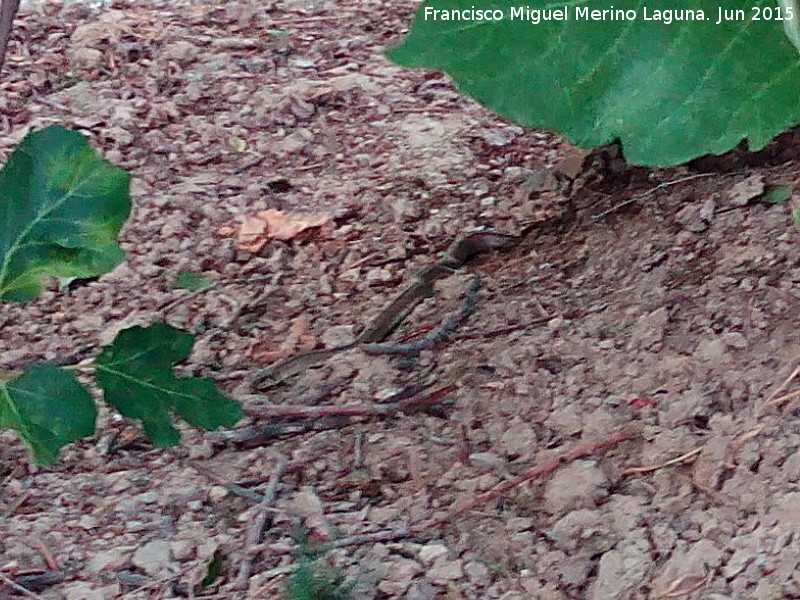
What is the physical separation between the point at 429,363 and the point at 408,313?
0.36 feet

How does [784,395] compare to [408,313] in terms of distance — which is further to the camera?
[408,313]

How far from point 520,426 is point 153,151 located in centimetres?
86

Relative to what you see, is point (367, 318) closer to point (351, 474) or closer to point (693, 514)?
point (351, 474)

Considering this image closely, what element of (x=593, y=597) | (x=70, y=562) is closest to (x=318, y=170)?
(x=70, y=562)

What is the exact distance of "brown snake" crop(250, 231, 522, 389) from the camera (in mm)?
1289

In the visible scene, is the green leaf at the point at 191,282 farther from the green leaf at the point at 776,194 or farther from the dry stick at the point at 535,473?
the green leaf at the point at 776,194

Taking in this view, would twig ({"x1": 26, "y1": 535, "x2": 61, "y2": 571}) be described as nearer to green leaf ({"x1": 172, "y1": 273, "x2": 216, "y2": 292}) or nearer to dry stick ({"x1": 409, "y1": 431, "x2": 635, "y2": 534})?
dry stick ({"x1": 409, "y1": 431, "x2": 635, "y2": 534})

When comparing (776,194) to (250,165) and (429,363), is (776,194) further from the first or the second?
(250,165)

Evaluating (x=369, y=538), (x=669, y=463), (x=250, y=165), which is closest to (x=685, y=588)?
(x=669, y=463)

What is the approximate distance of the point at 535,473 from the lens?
106cm

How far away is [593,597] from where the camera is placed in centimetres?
94

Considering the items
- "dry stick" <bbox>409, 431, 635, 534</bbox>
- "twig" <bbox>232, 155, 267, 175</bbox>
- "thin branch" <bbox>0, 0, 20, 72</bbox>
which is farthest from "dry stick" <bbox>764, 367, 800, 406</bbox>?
"twig" <bbox>232, 155, 267, 175</bbox>

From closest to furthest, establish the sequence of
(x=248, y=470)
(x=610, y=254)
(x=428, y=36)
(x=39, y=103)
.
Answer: (x=428, y=36) < (x=248, y=470) < (x=610, y=254) < (x=39, y=103)

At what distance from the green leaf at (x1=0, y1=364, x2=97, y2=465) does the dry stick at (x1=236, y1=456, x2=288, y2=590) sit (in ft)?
0.67
